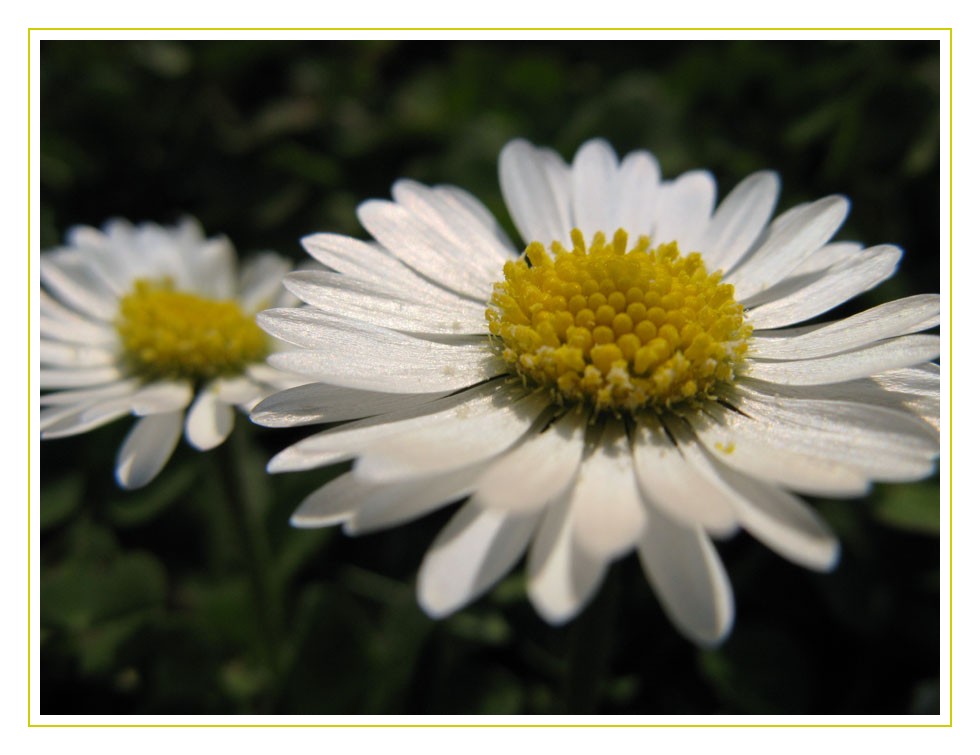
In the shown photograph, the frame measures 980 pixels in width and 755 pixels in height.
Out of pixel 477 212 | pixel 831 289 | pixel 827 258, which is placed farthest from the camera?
pixel 477 212

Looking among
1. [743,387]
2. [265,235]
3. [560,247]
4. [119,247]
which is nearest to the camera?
[743,387]

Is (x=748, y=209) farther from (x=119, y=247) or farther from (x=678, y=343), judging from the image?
(x=119, y=247)

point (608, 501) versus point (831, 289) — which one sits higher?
point (831, 289)

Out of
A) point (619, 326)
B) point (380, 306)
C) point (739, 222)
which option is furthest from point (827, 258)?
point (380, 306)

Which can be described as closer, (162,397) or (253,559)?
(162,397)

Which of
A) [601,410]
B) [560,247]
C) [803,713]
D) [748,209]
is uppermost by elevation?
[748,209]

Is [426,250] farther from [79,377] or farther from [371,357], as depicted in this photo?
[79,377]
